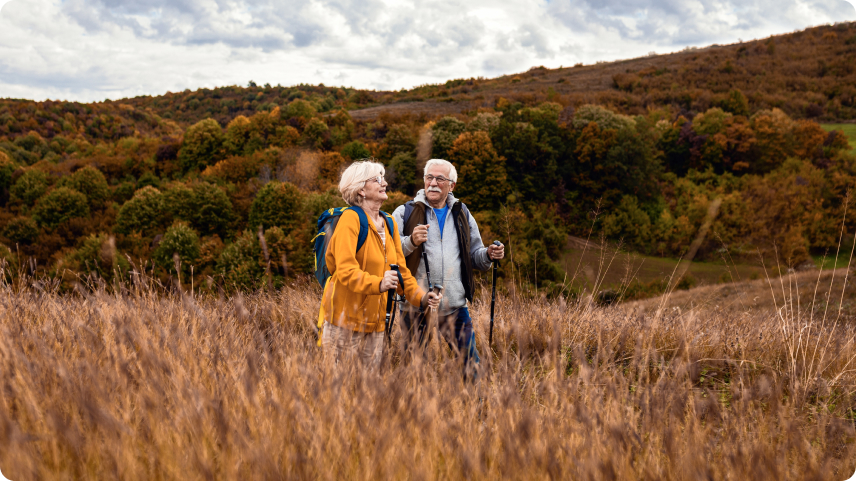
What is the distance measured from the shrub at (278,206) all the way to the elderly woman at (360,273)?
27315 millimetres

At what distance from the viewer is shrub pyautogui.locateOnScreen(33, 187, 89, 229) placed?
40312 millimetres

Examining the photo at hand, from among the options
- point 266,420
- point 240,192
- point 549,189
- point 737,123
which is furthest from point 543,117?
point 266,420

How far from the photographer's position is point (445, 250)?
346cm

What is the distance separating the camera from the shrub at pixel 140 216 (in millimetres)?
36031

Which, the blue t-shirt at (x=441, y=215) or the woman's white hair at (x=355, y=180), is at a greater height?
the woman's white hair at (x=355, y=180)

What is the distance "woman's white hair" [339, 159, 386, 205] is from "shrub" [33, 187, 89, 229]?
47880mm

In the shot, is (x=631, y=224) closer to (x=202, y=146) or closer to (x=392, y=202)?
(x=392, y=202)

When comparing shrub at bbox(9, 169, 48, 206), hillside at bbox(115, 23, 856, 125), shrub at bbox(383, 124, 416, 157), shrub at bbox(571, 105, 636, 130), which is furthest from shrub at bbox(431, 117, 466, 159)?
shrub at bbox(9, 169, 48, 206)

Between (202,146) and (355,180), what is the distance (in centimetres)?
5582

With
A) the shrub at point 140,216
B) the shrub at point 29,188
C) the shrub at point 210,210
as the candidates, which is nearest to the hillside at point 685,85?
the shrub at point 210,210

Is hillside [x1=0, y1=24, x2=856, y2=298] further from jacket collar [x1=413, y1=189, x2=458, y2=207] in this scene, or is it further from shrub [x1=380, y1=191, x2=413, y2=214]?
jacket collar [x1=413, y1=189, x2=458, y2=207]

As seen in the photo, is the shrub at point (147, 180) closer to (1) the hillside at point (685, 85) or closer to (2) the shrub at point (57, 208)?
(2) the shrub at point (57, 208)

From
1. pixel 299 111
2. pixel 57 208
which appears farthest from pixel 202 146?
pixel 57 208

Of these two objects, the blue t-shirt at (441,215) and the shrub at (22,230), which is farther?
the shrub at (22,230)
